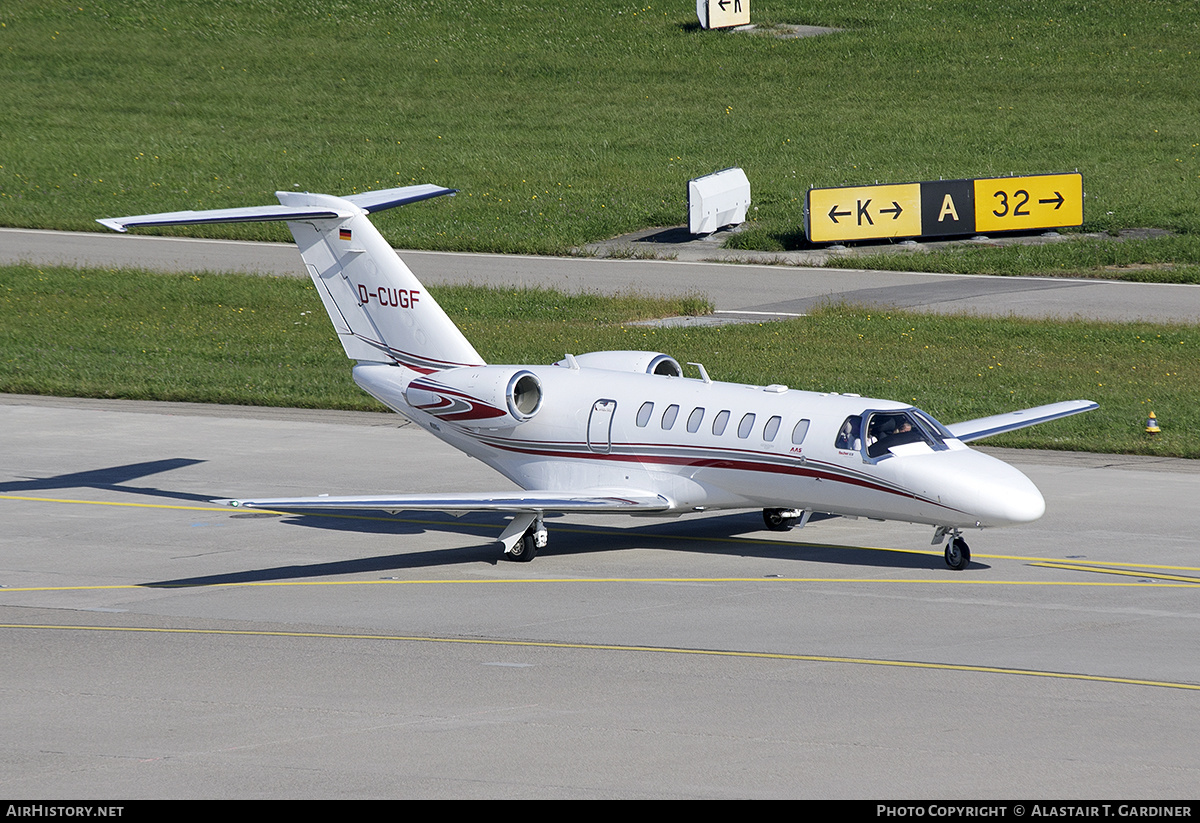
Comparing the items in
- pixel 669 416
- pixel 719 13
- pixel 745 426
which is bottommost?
pixel 745 426

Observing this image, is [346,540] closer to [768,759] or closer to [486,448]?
[486,448]

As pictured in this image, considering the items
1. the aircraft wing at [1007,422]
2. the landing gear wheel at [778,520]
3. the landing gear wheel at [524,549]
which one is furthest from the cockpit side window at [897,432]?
the landing gear wheel at [524,549]

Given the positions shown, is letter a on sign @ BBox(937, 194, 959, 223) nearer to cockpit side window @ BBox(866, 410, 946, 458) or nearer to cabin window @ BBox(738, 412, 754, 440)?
cabin window @ BBox(738, 412, 754, 440)

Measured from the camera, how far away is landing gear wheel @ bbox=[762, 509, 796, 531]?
953 inches

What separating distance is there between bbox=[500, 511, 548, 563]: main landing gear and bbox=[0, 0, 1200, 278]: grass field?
1189 inches

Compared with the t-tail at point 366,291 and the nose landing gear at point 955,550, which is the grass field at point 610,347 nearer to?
the t-tail at point 366,291

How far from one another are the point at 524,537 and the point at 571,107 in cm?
5089

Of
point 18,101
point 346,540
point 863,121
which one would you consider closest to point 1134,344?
point 346,540

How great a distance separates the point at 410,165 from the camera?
207 ft

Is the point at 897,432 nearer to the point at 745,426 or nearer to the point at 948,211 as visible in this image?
the point at 745,426

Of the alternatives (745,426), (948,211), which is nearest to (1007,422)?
(745,426)

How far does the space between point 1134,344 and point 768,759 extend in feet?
86.0

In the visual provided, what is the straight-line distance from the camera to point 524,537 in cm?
2270

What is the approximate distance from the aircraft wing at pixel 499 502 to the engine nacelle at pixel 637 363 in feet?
9.67
